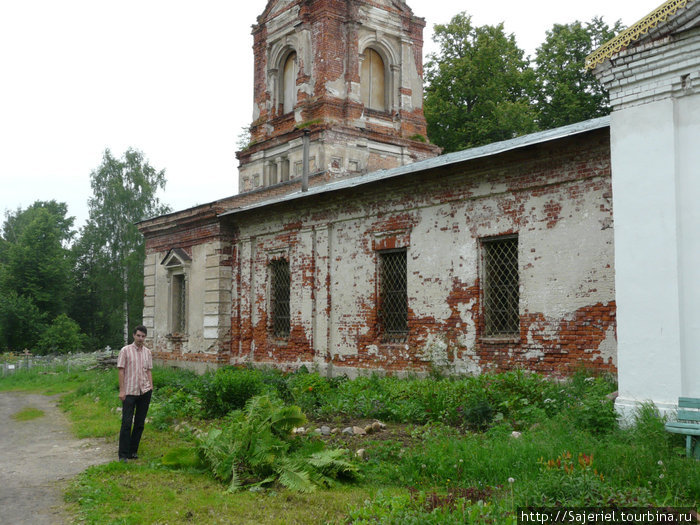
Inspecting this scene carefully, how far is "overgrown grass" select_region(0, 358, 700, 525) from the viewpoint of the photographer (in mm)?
5137

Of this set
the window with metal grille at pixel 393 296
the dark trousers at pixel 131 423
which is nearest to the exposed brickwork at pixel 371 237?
the window with metal grille at pixel 393 296

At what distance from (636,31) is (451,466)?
535 centimetres

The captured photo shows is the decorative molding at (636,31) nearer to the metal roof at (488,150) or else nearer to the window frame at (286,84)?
the metal roof at (488,150)

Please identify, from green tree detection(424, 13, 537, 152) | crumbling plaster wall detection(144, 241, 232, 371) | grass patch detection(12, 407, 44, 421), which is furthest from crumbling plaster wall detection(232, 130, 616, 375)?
green tree detection(424, 13, 537, 152)

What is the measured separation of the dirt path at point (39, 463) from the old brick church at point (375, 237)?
5.65 m

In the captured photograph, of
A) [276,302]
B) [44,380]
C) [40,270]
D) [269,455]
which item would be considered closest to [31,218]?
[40,270]

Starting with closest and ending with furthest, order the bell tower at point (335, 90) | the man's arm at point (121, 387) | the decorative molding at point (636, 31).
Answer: the decorative molding at point (636, 31)
the man's arm at point (121, 387)
the bell tower at point (335, 90)

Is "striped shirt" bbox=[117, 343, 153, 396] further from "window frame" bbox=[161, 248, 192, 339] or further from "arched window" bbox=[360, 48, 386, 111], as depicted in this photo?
"arched window" bbox=[360, 48, 386, 111]

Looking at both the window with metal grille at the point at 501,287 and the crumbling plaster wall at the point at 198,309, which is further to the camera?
the crumbling plaster wall at the point at 198,309

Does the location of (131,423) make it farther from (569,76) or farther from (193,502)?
(569,76)

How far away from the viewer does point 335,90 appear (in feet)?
72.9

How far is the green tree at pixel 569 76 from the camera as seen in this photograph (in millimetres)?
26734

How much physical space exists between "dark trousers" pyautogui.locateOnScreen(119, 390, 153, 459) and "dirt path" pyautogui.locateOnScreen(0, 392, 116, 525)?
362mm

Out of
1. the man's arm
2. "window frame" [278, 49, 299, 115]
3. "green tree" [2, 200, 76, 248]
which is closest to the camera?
the man's arm
